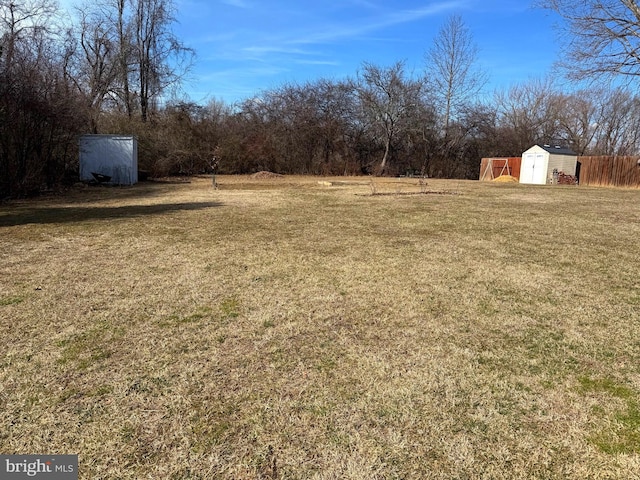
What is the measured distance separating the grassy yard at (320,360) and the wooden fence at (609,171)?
59.6ft

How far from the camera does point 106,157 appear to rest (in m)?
14.2

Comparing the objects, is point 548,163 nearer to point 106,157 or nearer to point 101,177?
point 106,157

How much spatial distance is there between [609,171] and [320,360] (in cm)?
2350

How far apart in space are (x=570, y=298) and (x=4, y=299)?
187 inches

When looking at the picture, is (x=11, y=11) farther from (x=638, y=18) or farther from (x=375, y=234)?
(x=638, y=18)

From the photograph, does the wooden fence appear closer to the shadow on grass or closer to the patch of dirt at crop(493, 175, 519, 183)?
the patch of dirt at crop(493, 175, 519, 183)

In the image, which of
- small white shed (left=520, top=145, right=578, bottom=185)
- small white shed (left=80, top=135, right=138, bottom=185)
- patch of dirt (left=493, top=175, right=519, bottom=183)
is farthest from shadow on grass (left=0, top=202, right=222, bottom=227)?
patch of dirt (left=493, top=175, right=519, bottom=183)

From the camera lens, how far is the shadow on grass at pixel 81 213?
22.7 ft

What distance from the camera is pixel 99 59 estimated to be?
2094 cm

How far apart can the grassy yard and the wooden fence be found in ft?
59.6

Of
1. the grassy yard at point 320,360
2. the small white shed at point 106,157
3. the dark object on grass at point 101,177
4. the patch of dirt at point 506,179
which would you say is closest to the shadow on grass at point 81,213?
the grassy yard at point 320,360

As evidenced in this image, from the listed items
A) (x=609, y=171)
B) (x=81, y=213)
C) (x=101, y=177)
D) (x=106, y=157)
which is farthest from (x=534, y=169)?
(x=81, y=213)

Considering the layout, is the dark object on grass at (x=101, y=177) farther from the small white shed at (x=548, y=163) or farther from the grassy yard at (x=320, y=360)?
the small white shed at (x=548, y=163)

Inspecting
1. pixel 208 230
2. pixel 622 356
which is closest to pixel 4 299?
pixel 208 230
